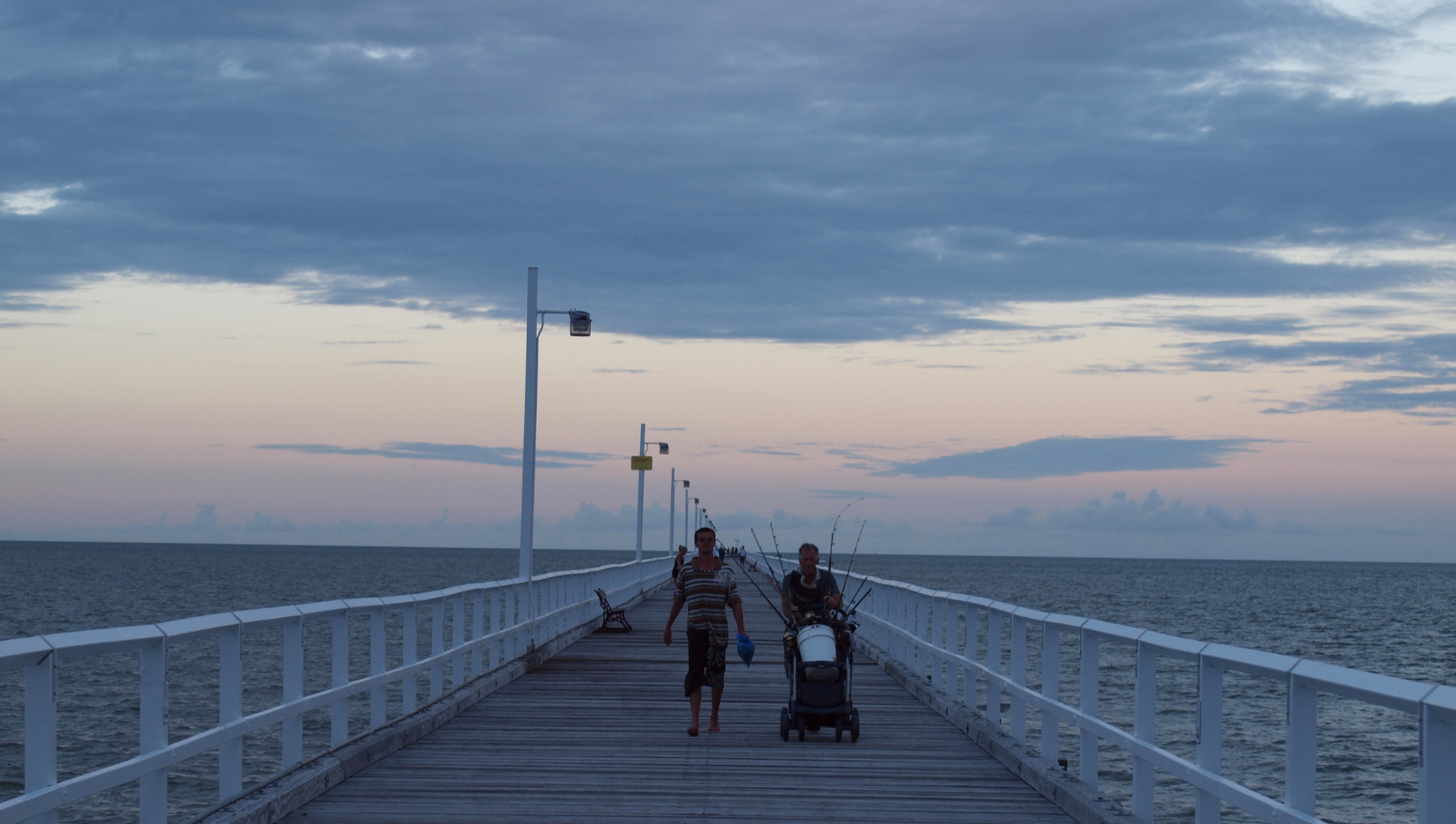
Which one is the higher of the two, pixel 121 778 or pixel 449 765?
pixel 121 778

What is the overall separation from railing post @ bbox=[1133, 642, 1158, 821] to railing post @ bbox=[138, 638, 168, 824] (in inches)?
197

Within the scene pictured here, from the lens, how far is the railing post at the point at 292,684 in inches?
345

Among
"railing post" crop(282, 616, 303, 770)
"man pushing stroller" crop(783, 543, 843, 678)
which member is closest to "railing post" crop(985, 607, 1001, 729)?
"man pushing stroller" crop(783, 543, 843, 678)

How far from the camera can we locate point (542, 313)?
78.8 ft

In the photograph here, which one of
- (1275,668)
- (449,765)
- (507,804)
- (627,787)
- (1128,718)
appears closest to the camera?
(1275,668)

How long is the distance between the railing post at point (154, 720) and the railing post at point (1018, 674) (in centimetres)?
619

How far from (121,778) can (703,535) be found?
20.5ft

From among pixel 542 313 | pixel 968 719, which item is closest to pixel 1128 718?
pixel 542 313

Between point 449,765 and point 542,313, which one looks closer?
point 449,765

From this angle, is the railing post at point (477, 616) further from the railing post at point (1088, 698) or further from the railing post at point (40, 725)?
the railing post at point (40, 725)

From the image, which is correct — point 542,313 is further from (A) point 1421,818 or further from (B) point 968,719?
(A) point 1421,818

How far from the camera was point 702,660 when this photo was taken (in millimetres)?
13023

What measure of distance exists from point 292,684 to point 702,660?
189 inches

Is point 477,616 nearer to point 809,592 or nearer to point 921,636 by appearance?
point 809,592
